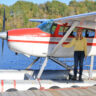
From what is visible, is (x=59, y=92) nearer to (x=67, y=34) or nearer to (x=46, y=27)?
(x=67, y=34)

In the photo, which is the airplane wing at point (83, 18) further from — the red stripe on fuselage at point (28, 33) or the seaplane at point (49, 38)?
the red stripe on fuselage at point (28, 33)

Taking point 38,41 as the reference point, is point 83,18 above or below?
above

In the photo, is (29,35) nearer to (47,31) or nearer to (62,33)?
(47,31)

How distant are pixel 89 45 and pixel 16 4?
74.9 meters

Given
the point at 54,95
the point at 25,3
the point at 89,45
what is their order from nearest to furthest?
the point at 54,95 → the point at 89,45 → the point at 25,3

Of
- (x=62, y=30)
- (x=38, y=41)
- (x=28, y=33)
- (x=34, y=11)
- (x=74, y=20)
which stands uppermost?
(x=34, y=11)

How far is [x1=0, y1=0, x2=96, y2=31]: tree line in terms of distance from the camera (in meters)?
58.1

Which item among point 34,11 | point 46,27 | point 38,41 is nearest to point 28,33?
point 38,41

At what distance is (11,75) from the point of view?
27.1ft

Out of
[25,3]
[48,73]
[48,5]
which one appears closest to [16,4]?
[25,3]

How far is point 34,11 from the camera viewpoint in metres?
72.4

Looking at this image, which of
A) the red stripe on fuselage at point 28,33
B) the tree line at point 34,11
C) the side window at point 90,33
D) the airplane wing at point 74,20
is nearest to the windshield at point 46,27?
the red stripe on fuselage at point 28,33

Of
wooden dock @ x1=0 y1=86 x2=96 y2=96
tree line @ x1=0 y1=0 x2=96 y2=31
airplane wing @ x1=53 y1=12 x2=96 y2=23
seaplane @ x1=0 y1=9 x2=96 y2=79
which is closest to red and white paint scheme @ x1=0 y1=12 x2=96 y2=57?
seaplane @ x1=0 y1=9 x2=96 y2=79

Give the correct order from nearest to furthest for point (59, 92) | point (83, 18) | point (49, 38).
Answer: point (59, 92)
point (83, 18)
point (49, 38)
